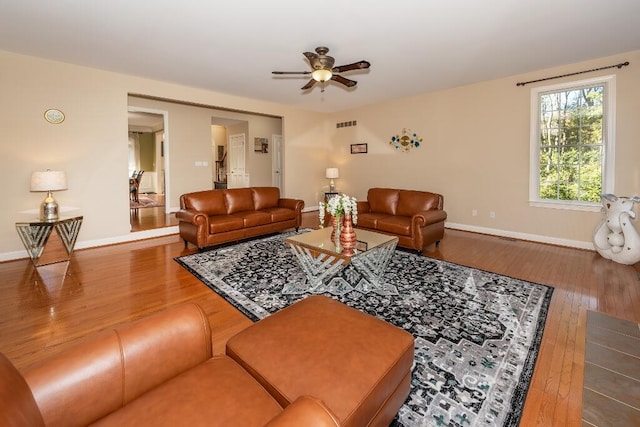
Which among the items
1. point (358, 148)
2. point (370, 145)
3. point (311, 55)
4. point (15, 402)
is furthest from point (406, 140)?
point (15, 402)

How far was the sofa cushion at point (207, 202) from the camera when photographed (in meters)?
4.64

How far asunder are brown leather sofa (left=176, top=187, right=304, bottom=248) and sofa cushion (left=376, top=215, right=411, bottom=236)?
1.68m

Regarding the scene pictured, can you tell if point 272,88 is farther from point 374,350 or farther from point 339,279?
point 374,350

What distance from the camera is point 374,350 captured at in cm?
124

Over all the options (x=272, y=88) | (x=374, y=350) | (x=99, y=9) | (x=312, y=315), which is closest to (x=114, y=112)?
(x=99, y=9)

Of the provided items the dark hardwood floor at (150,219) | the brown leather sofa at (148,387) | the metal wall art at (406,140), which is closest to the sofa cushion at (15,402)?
the brown leather sofa at (148,387)

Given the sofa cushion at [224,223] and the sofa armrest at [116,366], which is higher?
the sofa cushion at [224,223]

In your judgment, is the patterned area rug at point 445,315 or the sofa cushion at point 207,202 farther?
the sofa cushion at point 207,202

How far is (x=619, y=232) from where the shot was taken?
3.72 metres

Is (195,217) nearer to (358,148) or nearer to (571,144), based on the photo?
(358,148)

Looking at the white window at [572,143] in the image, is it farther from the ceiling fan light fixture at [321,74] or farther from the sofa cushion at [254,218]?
the sofa cushion at [254,218]

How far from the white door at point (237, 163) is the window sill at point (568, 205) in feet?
23.1

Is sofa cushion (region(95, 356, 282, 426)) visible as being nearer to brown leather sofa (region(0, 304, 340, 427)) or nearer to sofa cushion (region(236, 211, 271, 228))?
brown leather sofa (region(0, 304, 340, 427))

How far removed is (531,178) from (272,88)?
15.1 ft
